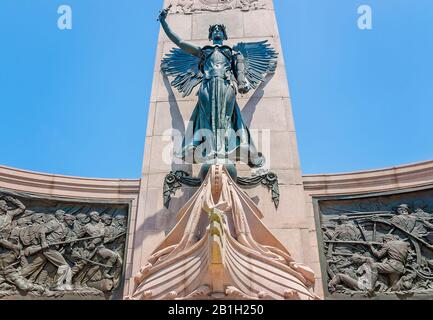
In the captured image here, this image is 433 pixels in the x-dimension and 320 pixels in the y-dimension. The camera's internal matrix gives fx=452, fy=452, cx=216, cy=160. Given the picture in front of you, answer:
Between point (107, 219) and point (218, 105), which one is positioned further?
point (107, 219)

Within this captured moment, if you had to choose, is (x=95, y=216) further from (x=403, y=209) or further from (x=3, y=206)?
(x=403, y=209)

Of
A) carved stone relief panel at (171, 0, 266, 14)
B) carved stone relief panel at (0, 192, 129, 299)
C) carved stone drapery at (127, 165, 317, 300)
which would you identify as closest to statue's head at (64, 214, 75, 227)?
carved stone relief panel at (0, 192, 129, 299)

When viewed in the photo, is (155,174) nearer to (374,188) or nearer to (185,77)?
(185,77)

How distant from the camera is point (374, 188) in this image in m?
10.5

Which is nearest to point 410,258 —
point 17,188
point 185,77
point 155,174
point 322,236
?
point 322,236

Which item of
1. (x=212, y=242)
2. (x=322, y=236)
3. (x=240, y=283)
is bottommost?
(x=240, y=283)

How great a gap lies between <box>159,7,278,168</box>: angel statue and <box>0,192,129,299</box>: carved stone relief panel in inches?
94.1

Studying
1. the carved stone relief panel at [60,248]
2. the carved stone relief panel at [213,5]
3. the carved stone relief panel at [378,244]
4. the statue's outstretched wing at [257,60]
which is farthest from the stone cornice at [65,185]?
the carved stone relief panel at [213,5]

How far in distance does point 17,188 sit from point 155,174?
10.9 ft

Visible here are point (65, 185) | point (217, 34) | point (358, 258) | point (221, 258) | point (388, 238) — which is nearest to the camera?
point (221, 258)

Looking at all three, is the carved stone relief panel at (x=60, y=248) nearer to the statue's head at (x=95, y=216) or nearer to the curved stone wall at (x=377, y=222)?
the statue's head at (x=95, y=216)

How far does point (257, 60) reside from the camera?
11539 millimetres

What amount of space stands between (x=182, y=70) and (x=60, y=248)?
5.22 m

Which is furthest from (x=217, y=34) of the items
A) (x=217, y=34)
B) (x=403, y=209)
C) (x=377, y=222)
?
(x=403, y=209)
